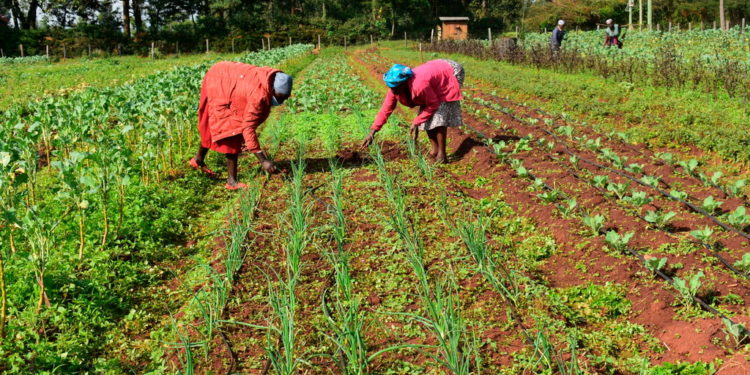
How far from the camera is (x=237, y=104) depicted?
5.67 metres

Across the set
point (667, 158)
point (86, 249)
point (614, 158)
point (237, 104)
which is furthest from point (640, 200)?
point (86, 249)

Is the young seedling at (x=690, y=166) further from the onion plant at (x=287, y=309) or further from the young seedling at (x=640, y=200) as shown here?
the onion plant at (x=287, y=309)

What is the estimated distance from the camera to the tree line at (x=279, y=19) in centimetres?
3769

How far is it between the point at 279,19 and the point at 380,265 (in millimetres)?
46123

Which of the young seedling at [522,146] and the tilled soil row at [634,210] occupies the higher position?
the young seedling at [522,146]

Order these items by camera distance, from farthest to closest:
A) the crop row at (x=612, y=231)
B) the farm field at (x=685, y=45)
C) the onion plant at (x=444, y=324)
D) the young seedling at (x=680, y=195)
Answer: the farm field at (x=685, y=45), the young seedling at (x=680, y=195), the crop row at (x=612, y=231), the onion plant at (x=444, y=324)

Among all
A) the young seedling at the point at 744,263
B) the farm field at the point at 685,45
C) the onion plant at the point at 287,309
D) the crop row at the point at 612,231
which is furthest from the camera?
the farm field at the point at 685,45

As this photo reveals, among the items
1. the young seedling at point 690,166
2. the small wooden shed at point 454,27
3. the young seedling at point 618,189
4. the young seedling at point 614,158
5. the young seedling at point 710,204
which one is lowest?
the young seedling at point 710,204

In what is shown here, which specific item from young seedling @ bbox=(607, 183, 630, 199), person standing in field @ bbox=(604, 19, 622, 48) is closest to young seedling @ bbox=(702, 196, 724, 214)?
young seedling @ bbox=(607, 183, 630, 199)

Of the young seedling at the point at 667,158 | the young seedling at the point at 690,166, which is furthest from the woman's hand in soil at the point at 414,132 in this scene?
the young seedling at the point at 690,166

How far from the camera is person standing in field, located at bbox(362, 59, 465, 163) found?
5980 millimetres

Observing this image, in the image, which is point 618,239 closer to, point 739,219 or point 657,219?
point 657,219

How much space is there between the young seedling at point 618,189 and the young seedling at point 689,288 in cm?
176

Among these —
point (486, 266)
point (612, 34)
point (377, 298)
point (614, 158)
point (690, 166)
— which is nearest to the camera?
point (486, 266)
